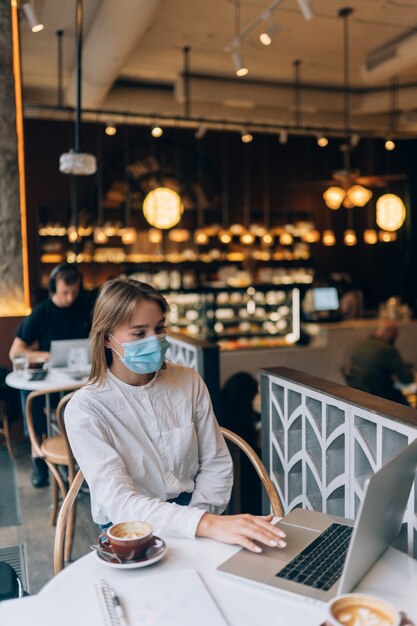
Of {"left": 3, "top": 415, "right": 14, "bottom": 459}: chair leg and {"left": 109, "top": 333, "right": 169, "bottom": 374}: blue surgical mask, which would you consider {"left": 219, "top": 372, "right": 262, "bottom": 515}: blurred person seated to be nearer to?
{"left": 3, "top": 415, "right": 14, "bottom": 459}: chair leg

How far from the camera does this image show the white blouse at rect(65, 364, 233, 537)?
1.79 meters

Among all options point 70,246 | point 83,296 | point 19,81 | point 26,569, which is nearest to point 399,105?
point 70,246

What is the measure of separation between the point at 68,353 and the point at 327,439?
2656 millimetres

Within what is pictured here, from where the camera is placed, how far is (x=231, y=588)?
4.47 feet

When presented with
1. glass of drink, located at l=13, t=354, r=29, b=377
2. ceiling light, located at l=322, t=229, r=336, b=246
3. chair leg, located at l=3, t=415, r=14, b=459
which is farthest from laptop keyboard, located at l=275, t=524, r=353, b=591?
ceiling light, located at l=322, t=229, r=336, b=246

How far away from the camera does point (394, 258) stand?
12938mm

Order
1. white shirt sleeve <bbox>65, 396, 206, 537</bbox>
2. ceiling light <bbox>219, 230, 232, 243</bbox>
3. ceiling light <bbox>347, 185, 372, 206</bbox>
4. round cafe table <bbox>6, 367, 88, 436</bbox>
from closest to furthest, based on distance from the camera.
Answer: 1. white shirt sleeve <bbox>65, 396, 206, 537</bbox>
2. round cafe table <bbox>6, 367, 88, 436</bbox>
3. ceiling light <bbox>347, 185, 372, 206</bbox>
4. ceiling light <bbox>219, 230, 232, 243</bbox>

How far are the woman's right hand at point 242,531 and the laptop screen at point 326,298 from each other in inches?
295

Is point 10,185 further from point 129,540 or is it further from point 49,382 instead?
point 129,540

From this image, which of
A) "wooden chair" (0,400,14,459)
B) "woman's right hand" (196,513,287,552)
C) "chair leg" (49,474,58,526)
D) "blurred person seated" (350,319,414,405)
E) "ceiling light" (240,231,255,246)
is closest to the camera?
"woman's right hand" (196,513,287,552)

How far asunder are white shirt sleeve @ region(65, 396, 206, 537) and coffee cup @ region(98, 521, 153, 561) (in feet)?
0.55

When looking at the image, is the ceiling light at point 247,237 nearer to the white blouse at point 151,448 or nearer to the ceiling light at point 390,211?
the ceiling light at point 390,211

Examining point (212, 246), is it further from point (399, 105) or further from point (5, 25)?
point (5, 25)

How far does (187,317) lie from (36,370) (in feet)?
14.9
